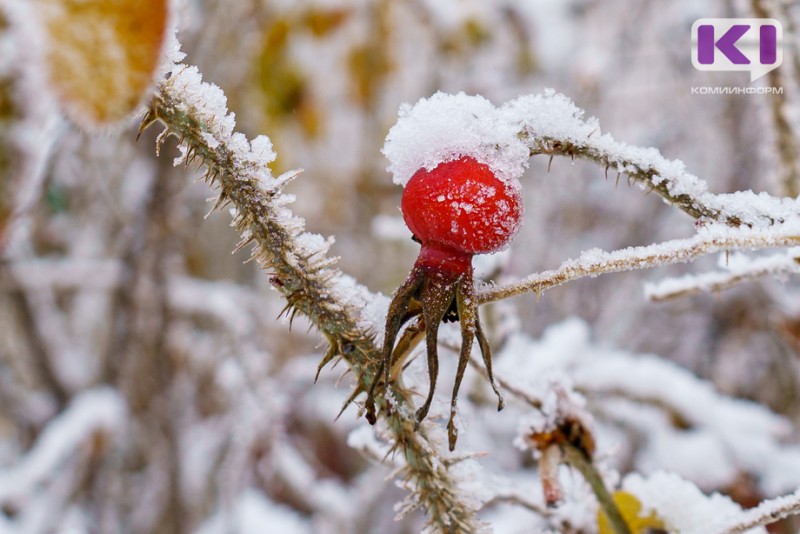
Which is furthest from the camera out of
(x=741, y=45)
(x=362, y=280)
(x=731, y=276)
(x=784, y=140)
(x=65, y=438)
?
(x=362, y=280)

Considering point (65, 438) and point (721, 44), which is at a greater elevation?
point (721, 44)

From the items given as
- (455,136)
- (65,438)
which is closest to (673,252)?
(455,136)

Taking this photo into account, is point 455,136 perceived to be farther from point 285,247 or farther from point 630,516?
point 630,516

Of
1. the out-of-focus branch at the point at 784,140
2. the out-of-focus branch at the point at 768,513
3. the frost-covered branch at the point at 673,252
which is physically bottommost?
the out-of-focus branch at the point at 768,513

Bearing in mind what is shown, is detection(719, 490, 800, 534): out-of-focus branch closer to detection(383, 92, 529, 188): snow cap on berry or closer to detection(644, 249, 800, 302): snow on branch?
detection(644, 249, 800, 302): snow on branch

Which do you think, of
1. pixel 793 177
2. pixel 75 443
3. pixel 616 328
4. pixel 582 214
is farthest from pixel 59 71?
pixel 582 214

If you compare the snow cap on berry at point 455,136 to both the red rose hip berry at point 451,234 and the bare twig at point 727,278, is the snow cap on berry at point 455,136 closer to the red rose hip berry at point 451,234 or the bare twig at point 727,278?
the red rose hip berry at point 451,234

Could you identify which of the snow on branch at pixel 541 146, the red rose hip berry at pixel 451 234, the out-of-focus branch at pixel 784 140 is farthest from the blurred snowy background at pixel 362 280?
the snow on branch at pixel 541 146

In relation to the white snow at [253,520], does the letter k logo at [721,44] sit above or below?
above
